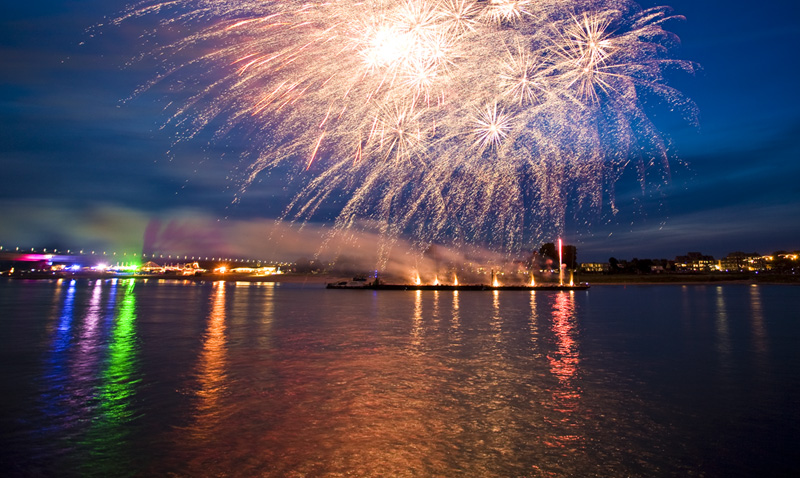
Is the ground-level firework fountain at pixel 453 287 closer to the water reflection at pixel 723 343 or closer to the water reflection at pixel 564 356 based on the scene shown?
the water reflection at pixel 723 343

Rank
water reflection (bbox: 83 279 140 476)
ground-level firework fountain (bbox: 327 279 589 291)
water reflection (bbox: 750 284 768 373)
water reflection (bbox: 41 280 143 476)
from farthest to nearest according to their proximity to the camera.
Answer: ground-level firework fountain (bbox: 327 279 589 291) → water reflection (bbox: 750 284 768 373) → water reflection (bbox: 41 280 143 476) → water reflection (bbox: 83 279 140 476)

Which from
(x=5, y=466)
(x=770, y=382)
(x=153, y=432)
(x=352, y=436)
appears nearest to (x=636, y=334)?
(x=770, y=382)

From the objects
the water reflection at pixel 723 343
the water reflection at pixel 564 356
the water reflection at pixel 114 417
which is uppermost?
the water reflection at pixel 114 417

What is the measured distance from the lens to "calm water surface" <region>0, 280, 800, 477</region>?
686cm

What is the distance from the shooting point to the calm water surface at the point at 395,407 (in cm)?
686

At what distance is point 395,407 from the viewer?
9656 mm

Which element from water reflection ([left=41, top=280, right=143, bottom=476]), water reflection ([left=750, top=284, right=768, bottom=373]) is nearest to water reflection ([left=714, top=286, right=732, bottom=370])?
water reflection ([left=750, top=284, right=768, bottom=373])

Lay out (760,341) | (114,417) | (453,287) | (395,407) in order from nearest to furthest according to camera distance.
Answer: (114,417) < (395,407) < (760,341) < (453,287)

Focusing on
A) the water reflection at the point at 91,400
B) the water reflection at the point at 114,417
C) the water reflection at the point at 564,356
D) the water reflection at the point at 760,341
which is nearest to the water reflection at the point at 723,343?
the water reflection at the point at 760,341

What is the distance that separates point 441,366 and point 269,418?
629 cm

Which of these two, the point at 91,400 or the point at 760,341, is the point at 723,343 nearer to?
the point at 760,341

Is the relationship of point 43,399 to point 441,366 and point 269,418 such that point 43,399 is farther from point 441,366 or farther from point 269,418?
point 441,366

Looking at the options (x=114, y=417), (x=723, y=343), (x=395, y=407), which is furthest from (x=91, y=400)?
(x=723, y=343)

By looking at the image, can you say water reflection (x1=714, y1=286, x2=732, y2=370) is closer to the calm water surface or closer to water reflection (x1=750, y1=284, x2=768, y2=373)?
the calm water surface
